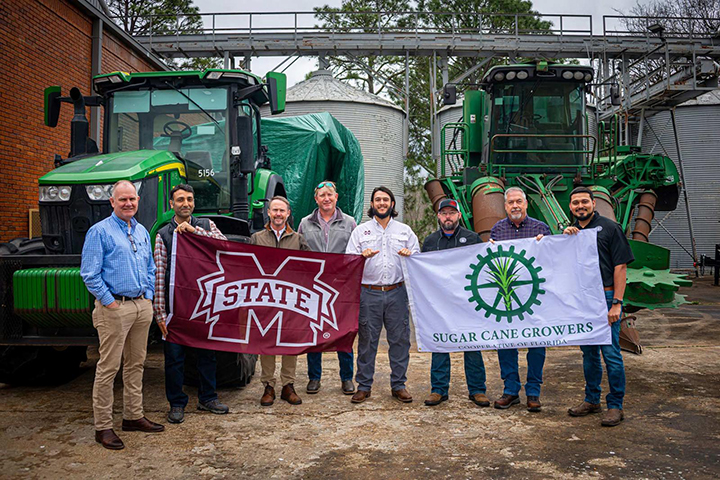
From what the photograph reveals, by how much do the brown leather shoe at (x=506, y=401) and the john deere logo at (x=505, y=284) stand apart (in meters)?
0.67

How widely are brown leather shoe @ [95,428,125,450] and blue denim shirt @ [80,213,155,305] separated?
3.13ft

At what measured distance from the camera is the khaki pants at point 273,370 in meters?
5.53

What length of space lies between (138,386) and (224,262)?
49.1 inches

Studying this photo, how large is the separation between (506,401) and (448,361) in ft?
1.99

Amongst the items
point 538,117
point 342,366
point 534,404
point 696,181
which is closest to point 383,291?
point 342,366

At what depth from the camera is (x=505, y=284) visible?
5406 millimetres

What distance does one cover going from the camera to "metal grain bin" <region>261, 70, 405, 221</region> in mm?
17672

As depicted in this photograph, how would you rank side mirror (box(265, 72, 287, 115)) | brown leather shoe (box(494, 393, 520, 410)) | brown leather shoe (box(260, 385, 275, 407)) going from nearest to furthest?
brown leather shoe (box(494, 393, 520, 410)) → brown leather shoe (box(260, 385, 275, 407)) → side mirror (box(265, 72, 287, 115))

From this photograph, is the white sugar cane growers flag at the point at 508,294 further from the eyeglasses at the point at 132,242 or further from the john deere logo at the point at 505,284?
the eyeglasses at the point at 132,242

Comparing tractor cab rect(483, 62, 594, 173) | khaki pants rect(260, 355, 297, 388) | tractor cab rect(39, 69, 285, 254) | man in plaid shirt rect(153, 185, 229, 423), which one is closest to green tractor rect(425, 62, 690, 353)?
tractor cab rect(483, 62, 594, 173)

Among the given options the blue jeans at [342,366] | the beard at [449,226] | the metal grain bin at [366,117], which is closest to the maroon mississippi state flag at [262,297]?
the blue jeans at [342,366]

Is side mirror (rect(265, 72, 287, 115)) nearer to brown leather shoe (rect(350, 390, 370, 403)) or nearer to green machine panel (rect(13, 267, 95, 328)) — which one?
green machine panel (rect(13, 267, 95, 328))

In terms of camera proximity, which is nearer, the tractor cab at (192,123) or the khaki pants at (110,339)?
the khaki pants at (110,339)

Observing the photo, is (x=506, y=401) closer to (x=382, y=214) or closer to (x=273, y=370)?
(x=382, y=214)
